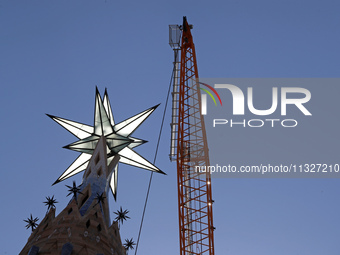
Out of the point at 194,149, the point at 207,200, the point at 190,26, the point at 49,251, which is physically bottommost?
the point at 49,251

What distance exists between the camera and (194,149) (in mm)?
56531

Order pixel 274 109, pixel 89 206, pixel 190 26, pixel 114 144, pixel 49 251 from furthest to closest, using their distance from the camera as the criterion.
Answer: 1. pixel 190 26
2. pixel 274 109
3. pixel 114 144
4. pixel 89 206
5. pixel 49 251

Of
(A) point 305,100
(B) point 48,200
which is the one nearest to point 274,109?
(A) point 305,100

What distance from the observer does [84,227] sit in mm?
36562

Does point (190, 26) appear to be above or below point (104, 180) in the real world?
above

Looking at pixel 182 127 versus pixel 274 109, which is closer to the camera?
pixel 274 109

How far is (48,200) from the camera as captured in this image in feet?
127

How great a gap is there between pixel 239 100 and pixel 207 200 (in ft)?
38.3

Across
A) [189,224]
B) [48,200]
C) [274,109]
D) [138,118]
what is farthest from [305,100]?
[48,200]

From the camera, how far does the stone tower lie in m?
35.2

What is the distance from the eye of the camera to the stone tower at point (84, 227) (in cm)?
3516

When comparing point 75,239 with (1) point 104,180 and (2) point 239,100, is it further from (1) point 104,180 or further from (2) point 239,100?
(2) point 239,100

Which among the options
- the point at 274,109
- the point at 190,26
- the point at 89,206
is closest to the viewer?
the point at 89,206

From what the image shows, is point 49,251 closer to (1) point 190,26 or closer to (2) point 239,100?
(2) point 239,100
